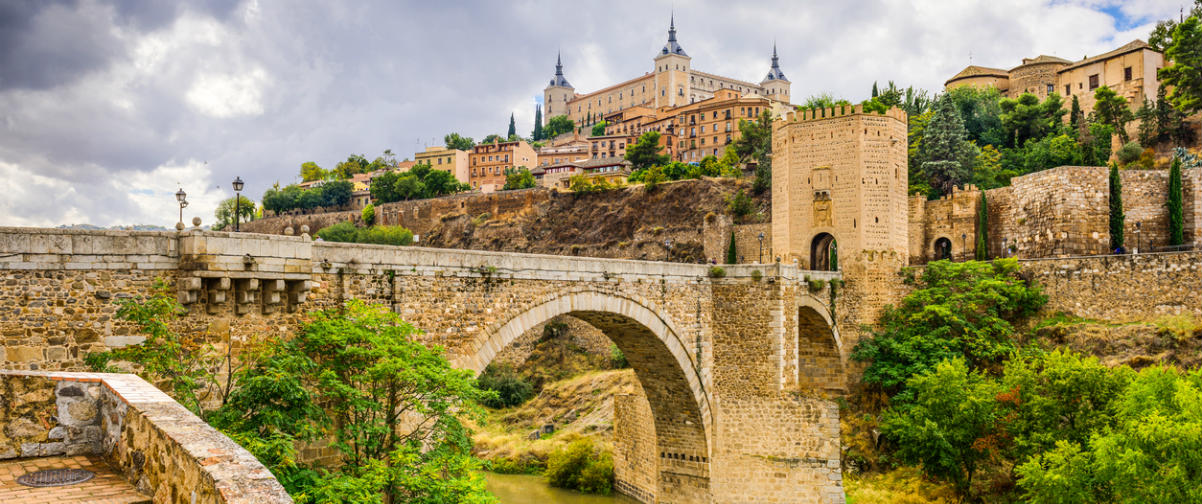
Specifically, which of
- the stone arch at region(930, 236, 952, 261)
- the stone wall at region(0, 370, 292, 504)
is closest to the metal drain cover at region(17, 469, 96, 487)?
the stone wall at region(0, 370, 292, 504)

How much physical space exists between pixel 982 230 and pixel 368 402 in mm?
28301

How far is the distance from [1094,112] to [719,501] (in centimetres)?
3896

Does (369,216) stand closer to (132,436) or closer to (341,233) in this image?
(341,233)

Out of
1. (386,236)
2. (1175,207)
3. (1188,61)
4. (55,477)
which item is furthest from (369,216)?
(55,477)

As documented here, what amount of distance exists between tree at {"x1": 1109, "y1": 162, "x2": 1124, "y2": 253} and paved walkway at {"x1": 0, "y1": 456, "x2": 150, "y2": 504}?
106 ft

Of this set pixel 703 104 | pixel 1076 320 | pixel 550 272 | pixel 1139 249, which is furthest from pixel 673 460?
pixel 703 104

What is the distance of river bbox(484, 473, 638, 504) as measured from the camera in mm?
23539

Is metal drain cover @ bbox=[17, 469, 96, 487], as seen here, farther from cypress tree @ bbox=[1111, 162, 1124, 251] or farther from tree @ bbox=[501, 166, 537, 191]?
tree @ bbox=[501, 166, 537, 191]

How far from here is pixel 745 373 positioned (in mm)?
19859

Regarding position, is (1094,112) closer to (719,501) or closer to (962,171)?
(962,171)

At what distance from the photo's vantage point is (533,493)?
25.0 m

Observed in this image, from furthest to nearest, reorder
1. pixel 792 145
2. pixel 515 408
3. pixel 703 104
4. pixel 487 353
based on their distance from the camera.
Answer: pixel 703 104, pixel 515 408, pixel 792 145, pixel 487 353

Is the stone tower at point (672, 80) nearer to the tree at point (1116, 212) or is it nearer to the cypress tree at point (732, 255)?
the cypress tree at point (732, 255)

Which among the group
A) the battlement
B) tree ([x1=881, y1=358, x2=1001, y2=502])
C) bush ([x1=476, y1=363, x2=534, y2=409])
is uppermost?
the battlement
